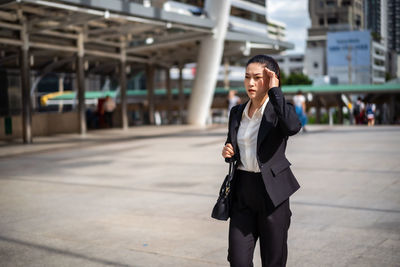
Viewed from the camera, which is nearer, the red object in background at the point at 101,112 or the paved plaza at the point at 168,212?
the paved plaza at the point at 168,212

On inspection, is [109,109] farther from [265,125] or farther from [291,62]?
[291,62]

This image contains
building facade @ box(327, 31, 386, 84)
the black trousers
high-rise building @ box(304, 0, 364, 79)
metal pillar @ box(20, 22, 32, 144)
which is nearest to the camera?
the black trousers

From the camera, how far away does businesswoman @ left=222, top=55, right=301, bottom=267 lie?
2941 millimetres

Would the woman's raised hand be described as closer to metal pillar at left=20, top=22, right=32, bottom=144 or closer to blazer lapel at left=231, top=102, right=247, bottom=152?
blazer lapel at left=231, top=102, right=247, bottom=152

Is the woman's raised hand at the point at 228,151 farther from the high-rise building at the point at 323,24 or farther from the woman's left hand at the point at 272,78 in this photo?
the high-rise building at the point at 323,24

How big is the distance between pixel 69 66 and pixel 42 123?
27.2ft

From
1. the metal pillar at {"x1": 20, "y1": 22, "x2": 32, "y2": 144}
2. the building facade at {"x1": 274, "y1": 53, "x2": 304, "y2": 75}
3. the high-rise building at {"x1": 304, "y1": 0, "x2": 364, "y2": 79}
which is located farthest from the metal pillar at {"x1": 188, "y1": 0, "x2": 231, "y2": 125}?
the building facade at {"x1": 274, "y1": 53, "x2": 304, "y2": 75}

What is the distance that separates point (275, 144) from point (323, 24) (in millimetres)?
136624

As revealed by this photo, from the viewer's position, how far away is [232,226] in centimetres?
301

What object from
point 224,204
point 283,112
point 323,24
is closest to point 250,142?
point 283,112

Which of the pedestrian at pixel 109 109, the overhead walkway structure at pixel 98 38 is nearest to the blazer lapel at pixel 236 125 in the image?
the overhead walkway structure at pixel 98 38

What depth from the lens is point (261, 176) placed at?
9.82 ft

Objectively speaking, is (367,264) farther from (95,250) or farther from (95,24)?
(95,24)

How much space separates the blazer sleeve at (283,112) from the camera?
9.35ft
